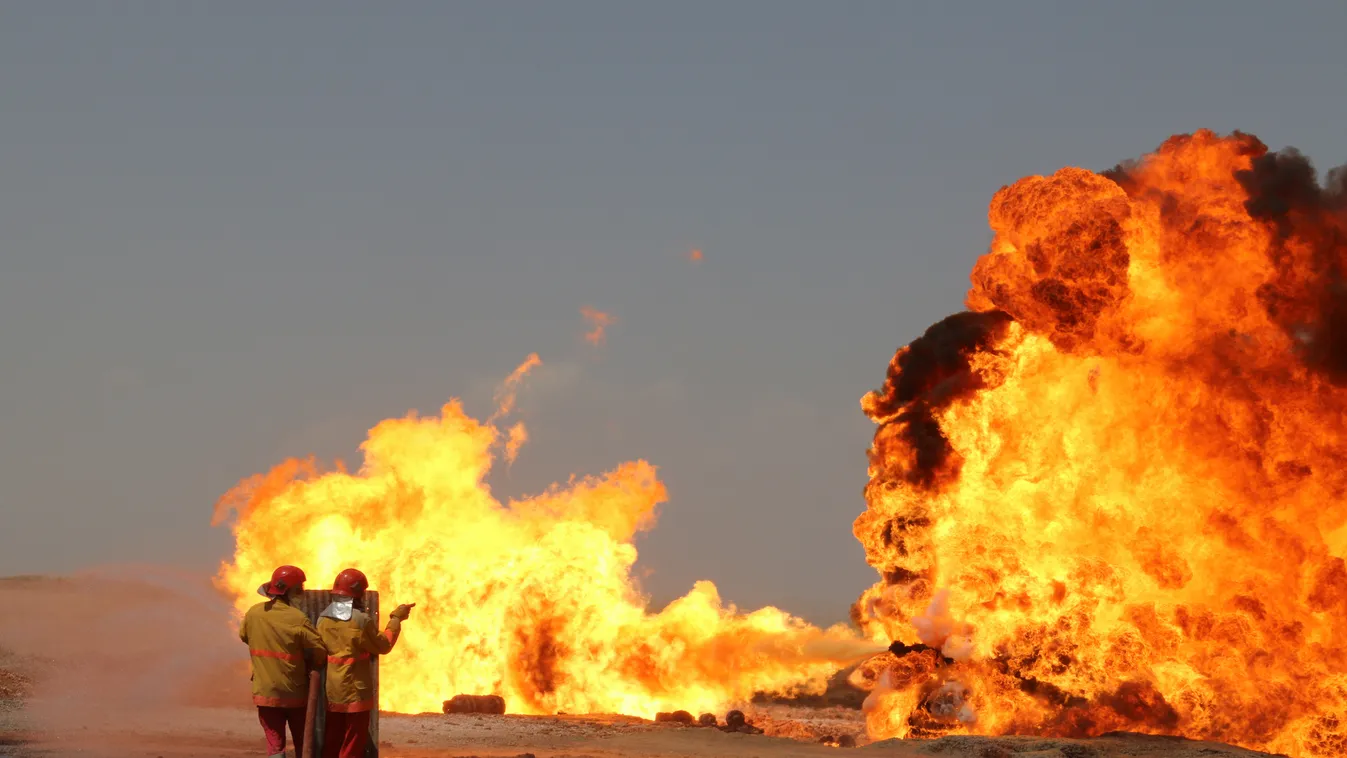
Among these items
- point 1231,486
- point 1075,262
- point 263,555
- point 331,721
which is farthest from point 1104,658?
point 263,555

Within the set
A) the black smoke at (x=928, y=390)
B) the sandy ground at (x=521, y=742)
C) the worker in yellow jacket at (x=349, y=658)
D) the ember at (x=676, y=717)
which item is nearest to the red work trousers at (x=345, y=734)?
the worker in yellow jacket at (x=349, y=658)

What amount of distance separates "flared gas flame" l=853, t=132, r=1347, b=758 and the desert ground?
2683 mm

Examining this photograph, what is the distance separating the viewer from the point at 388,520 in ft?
140

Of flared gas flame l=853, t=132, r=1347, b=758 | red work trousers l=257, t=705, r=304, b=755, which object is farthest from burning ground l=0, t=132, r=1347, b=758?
red work trousers l=257, t=705, r=304, b=755

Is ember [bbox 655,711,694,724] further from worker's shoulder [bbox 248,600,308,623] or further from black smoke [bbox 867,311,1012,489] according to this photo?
worker's shoulder [bbox 248,600,308,623]

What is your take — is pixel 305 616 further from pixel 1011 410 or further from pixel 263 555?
pixel 263 555

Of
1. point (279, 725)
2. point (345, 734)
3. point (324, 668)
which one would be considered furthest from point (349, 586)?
point (279, 725)

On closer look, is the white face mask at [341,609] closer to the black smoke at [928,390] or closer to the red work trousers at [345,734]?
the red work trousers at [345,734]

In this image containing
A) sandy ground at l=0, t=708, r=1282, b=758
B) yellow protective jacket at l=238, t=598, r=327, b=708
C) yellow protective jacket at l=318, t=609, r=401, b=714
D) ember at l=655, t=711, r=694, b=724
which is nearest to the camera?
yellow protective jacket at l=318, t=609, r=401, b=714

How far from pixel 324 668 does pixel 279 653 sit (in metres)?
0.54

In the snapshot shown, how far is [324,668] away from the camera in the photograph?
15688 mm

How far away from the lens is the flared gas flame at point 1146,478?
3116cm

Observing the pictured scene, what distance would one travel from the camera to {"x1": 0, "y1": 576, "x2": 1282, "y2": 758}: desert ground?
27328 millimetres

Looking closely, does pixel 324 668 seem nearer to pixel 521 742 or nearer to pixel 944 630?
pixel 521 742
